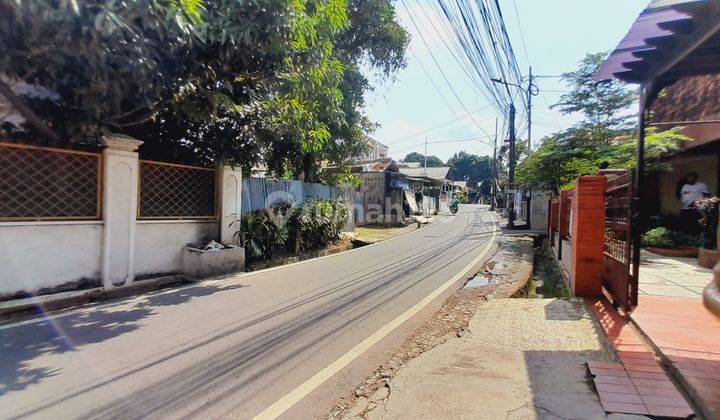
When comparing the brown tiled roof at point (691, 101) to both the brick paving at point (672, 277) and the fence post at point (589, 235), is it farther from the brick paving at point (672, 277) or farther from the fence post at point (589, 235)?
the fence post at point (589, 235)

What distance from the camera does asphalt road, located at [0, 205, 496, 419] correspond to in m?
2.95

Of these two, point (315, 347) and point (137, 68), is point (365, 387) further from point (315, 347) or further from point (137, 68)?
point (137, 68)

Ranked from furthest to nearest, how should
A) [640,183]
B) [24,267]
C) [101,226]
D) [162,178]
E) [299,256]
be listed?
[299,256] < [162,178] < [101,226] < [24,267] < [640,183]

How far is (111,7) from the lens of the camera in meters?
3.92

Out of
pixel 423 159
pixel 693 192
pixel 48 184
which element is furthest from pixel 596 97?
pixel 423 159

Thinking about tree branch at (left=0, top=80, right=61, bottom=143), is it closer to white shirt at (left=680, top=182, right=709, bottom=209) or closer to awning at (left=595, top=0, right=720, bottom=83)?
awning at (left=595, top=0, right=720, bottom=83)

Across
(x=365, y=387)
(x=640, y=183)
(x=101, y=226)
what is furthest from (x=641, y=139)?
(x=101, y=226)

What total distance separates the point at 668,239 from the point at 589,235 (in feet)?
18.0

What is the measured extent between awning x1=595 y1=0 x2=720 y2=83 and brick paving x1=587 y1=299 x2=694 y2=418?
2.51 meters

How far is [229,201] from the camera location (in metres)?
8.34

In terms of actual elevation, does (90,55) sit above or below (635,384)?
above

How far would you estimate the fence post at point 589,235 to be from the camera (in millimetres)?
5266

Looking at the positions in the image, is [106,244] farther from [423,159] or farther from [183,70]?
[423,159]

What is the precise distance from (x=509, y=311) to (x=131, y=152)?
6.16m
